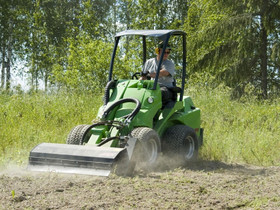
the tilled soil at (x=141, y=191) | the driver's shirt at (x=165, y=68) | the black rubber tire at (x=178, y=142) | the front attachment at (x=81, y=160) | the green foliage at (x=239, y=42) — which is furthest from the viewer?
the green foliage at (x=239, y=42)

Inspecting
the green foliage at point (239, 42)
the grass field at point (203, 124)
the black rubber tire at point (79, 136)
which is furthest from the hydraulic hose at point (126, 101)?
the green foliage at point (239, 42)

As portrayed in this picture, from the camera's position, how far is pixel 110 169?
534cm

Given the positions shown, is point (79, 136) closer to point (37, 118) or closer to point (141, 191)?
point (141, 191)

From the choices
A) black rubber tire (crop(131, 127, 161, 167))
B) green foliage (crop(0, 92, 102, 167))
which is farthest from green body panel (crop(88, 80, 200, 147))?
green foliage (crop(0, 92, 102, 167))

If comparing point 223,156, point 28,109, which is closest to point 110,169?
point 223,156

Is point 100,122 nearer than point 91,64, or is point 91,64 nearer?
point 100,122

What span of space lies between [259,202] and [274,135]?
4.57 m

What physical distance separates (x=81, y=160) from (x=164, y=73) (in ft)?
6.97

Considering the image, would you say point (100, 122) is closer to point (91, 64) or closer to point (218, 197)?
point (218, 197)

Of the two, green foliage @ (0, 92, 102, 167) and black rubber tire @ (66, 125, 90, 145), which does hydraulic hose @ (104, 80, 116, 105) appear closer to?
black rubber tire @ (66, 125, 90, 145)

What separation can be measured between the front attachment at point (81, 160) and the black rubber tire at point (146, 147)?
29 cm

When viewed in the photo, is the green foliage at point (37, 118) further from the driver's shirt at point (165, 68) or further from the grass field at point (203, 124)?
the driver's shirt at point (165, 68)

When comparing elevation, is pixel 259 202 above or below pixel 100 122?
below

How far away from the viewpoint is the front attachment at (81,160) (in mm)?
5395
